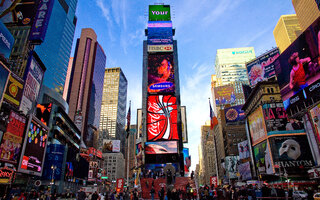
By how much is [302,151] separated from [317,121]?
19.1 metres

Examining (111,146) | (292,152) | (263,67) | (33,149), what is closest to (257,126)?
(292,152)

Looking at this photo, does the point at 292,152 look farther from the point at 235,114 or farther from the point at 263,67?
the point at 235,114

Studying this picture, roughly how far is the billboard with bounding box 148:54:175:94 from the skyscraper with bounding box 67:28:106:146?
9693 cm

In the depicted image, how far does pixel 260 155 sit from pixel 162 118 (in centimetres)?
2776

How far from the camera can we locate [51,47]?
356 ft

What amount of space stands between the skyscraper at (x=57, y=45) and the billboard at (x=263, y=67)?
90244 millimetres

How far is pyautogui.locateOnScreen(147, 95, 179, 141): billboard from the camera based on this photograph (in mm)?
59625

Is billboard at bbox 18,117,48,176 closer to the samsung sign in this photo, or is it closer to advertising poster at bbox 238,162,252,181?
the samsung sign

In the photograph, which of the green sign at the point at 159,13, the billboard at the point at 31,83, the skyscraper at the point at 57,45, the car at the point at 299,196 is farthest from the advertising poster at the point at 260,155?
the skyscraper at the point at 57,45

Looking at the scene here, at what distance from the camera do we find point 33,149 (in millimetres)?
33281

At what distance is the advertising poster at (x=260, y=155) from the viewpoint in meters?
53.1

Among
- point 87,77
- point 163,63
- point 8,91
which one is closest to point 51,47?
point 87,77

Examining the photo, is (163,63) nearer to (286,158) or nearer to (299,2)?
(286,158)

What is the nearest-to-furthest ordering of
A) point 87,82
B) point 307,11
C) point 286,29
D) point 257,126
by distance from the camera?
point 257,126, point 307,11, point 286,29, point 87,82
